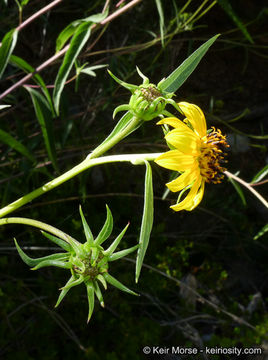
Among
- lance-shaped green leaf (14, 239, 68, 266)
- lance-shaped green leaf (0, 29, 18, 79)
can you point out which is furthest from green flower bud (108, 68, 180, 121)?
lance-shaped green leaf (0, 29, 18, 79)

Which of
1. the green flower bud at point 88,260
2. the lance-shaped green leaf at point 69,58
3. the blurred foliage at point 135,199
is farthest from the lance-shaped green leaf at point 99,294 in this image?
the blurred foliage at point 135,199

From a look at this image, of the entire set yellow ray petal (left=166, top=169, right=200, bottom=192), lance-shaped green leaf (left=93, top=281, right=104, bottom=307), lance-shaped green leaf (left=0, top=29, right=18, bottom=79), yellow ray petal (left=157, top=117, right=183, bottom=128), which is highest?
lance-shaped green leaf (left=0, top=29, right=18, bottom=79)

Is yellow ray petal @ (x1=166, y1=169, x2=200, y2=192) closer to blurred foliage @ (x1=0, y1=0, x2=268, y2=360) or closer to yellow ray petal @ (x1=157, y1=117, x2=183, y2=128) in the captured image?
yellow ray petal @ (x1=157, y1=117, x2=183, y2=128)

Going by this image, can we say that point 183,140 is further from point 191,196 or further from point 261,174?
point 261,174

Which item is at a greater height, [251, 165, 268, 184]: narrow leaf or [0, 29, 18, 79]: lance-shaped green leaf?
[0, 29, 18, 79]: lance-shaped green leaf

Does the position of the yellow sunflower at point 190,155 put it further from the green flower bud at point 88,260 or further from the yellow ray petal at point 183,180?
the green flower bud at point 88,260

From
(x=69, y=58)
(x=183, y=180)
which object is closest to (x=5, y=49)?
(x=69, y=58)

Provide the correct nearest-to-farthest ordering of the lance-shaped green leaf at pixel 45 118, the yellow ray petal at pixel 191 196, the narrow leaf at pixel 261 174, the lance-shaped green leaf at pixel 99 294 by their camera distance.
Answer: the lance-shaped green leaf at pixel 99 294
the yellow ray petal at pixel 191 196
the lance-shaped green leaf at pixel 45 118
the narrow leaf at pixel 261 174
